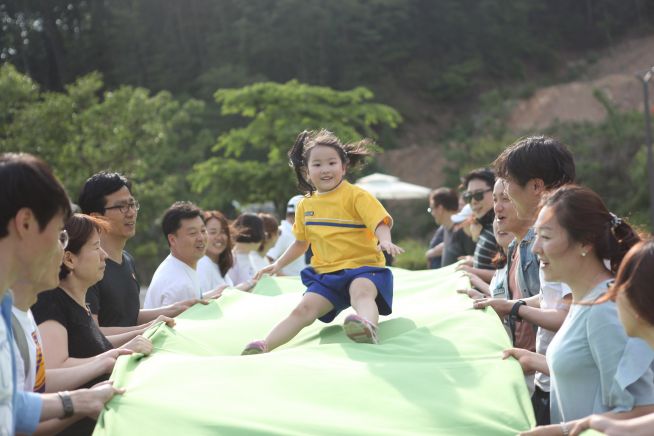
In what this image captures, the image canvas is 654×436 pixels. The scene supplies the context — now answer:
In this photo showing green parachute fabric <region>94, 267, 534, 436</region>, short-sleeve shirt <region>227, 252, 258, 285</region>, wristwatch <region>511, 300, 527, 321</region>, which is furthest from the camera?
short-sleeve shirt <region>227, 252, 258, 285</region>

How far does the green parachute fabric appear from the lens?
2668 millimetres

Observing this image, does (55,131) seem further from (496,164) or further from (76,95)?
(496,164)

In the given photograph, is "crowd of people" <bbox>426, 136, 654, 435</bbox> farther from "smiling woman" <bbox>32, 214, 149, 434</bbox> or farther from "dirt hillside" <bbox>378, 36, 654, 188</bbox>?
"dirt hillside" <bbox>378, 36, 654, 188</bbox>

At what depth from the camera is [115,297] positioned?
4410 mm

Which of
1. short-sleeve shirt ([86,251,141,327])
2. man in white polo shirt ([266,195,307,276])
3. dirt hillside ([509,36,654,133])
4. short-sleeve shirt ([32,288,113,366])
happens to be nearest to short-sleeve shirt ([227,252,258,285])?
man in white polo shirt ([266,195,307,276])

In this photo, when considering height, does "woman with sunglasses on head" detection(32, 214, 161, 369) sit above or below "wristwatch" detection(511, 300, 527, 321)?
above

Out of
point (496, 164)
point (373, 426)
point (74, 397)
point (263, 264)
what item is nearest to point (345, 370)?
point (373, 426)

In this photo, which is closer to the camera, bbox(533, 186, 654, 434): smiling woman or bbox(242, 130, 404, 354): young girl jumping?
bbox(533, 186, 654, 434): smiling woman

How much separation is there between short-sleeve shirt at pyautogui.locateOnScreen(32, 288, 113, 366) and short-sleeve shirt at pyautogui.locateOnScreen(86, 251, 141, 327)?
805 mm

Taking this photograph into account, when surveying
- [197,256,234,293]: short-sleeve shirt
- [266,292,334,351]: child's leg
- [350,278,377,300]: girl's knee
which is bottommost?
[197,256,234,293]: short-sleeve shirt

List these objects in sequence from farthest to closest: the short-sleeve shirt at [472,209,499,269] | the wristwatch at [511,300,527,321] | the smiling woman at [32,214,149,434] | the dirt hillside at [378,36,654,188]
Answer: the dirt hillside at [378,36,654,188] → the short-sleeve shirt at [472,209,499,269] → the wristwatch at [511,300,527,321] → the smiling woman at [32,214,149,434]

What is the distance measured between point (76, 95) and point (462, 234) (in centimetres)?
1706

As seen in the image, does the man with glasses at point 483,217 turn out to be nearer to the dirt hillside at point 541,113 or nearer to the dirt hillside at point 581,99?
→ the dirt hillside at point 541,113

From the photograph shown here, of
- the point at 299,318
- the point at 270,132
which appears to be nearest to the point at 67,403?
the point at 299,318
